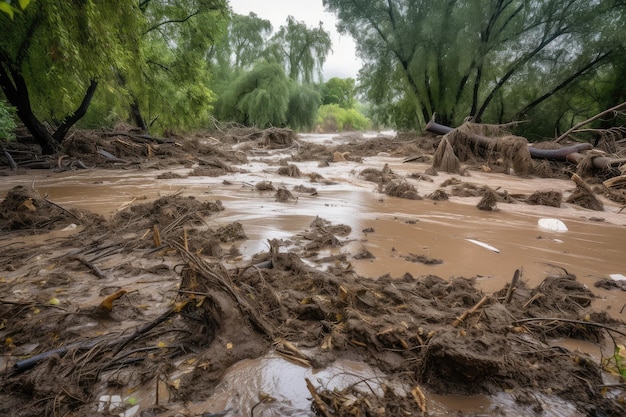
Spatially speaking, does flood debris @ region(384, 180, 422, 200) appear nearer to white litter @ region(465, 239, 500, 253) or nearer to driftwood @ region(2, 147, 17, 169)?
white litter @ region(465, 239, 500, 253)

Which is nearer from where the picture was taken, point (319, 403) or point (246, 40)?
point (319, 403)

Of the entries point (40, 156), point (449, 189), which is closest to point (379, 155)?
point (449, 189)

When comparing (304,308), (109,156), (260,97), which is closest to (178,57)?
(109,156)

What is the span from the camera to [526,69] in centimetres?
1728

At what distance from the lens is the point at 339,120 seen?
44.2 m

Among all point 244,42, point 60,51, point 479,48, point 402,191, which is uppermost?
point 244,42

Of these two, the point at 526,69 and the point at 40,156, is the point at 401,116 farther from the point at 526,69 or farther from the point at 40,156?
the point at 40,156

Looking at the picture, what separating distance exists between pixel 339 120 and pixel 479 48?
90.8 feet

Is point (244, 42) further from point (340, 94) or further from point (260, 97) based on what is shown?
point (340, 94)

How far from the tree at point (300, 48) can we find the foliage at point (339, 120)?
11817 millimetres

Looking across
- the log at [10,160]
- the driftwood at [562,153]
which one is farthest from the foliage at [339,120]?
the log at [10,160]

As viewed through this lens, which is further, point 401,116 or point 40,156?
point 401,116

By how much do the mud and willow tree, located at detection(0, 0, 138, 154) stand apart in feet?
9.24

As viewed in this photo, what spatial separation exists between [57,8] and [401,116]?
68.3 ft
